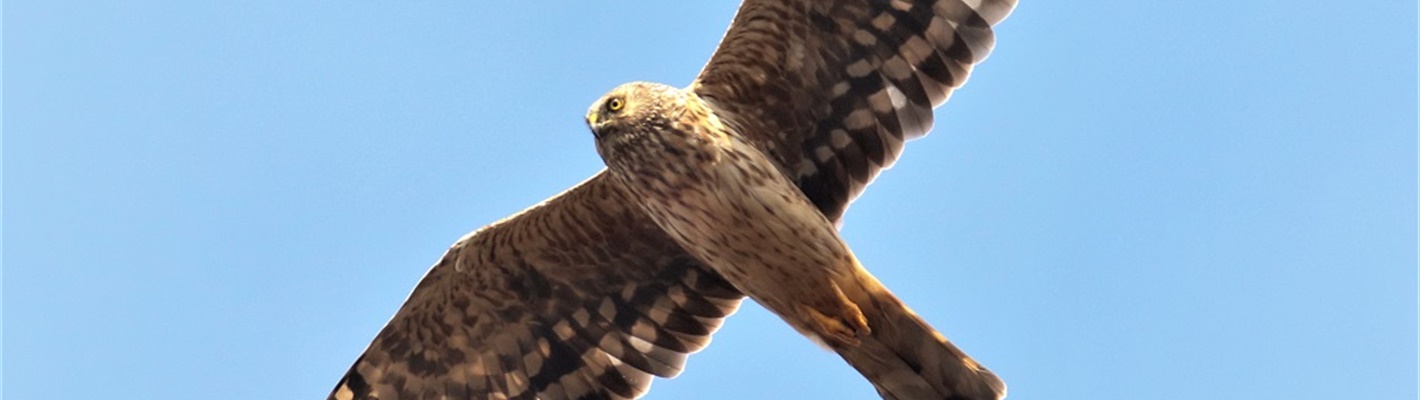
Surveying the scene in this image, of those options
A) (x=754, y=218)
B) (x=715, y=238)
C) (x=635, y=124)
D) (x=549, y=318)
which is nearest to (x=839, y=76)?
(x=754, y=218)

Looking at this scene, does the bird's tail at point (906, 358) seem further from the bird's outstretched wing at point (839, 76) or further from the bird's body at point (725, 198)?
the bird's outstretched wing at point (839, 76)

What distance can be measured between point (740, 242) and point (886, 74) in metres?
1.38

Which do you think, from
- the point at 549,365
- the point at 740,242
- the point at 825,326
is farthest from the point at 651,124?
the point at 549,365

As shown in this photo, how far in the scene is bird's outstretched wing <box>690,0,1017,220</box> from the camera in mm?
Answer: 11008

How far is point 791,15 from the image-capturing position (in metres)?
10.9

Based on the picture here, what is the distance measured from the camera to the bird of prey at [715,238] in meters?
10.6

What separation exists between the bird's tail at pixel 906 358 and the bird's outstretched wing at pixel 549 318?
4.51 feet

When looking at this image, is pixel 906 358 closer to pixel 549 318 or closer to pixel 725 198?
pixel 725 198

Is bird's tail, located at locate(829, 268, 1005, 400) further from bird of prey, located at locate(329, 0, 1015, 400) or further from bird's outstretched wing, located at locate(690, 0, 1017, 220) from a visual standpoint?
bird's outstretched wing, located at locate(690, 0, 1017, 220)

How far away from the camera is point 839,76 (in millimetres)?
11242

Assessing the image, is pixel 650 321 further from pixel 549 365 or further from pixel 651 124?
pixel 651 124

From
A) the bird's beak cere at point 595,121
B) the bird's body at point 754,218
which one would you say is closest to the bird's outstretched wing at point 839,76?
the bird's body at point 754,218

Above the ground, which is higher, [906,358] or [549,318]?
[906,358]

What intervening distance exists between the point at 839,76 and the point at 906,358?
177cm
